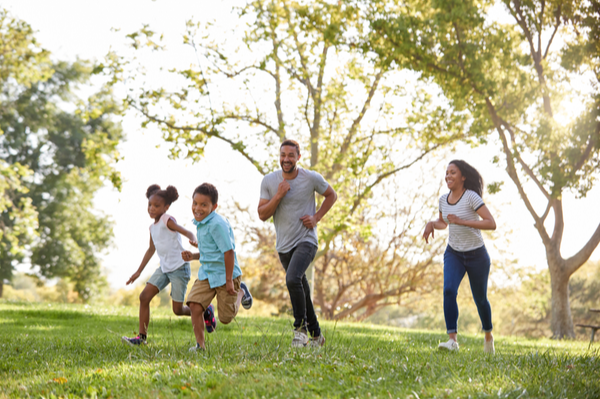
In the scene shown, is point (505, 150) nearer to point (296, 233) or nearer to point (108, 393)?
point (296, 233)

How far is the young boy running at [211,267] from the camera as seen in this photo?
5.54 metres

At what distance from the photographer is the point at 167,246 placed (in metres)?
6.61

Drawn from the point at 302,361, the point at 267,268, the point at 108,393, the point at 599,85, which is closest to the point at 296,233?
the point at 302,361

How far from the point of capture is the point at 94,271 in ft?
123

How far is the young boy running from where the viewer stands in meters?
5.54

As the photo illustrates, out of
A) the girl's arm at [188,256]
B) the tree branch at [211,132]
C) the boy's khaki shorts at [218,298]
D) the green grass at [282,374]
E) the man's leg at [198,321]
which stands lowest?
the green grass at [282,374]

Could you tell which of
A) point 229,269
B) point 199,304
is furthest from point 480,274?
point 199,304

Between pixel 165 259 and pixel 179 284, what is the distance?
363 mm

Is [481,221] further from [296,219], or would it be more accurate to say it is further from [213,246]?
[213,246]

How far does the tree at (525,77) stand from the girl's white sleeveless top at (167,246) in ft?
33.0

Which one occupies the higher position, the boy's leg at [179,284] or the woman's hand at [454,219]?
the woman's hand at [454,219]

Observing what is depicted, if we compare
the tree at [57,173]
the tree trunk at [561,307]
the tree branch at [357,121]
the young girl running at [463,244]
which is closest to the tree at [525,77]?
the tree trunk at [561,307]

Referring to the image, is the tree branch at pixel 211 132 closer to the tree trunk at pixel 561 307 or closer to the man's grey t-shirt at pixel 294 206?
the tree trunk at pixel 561 307

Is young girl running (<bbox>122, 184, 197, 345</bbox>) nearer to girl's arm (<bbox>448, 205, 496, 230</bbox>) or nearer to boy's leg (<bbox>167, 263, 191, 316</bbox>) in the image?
boy's leg (<bbox>167, 263, 191, 316</bbox>)
